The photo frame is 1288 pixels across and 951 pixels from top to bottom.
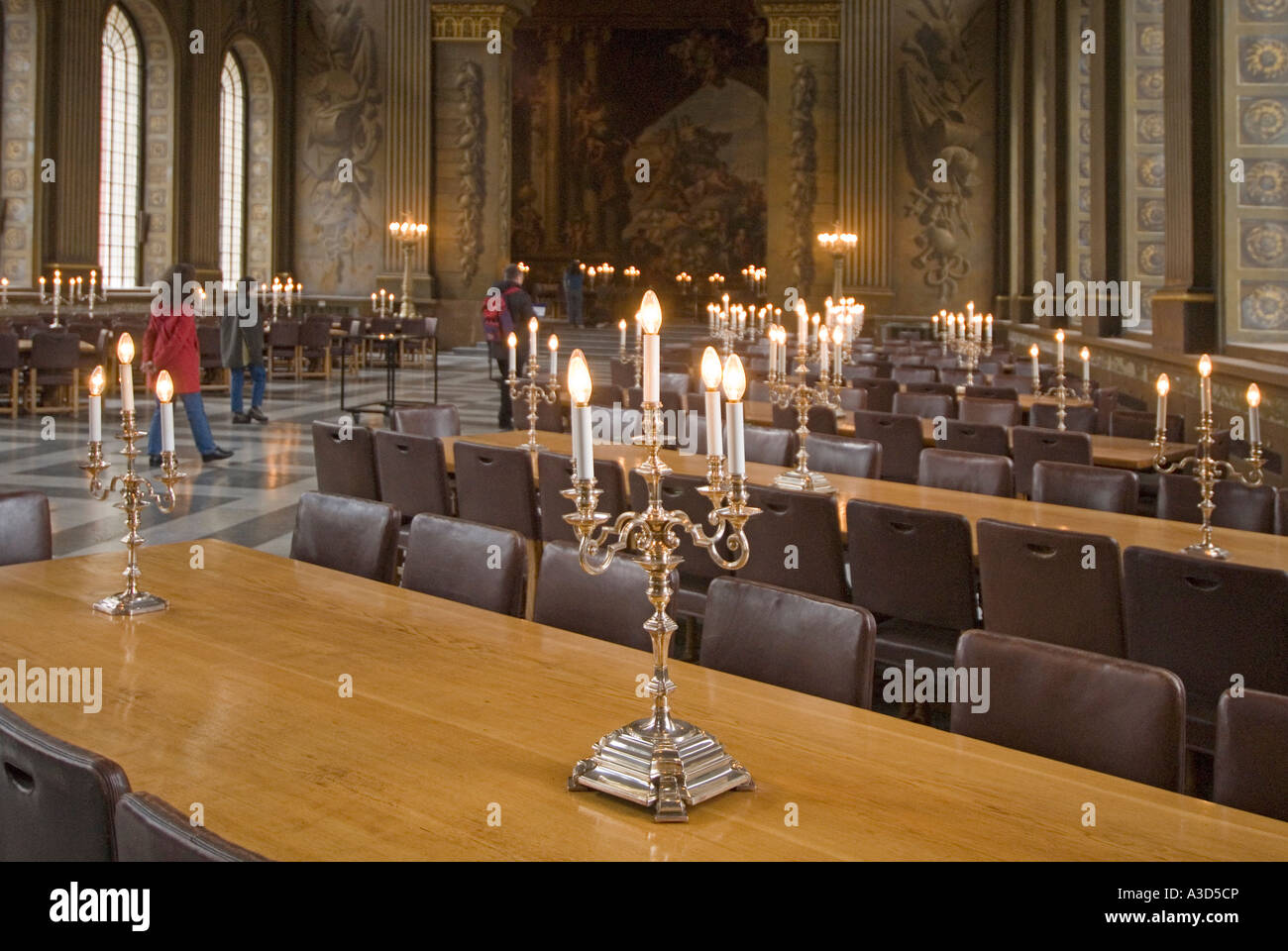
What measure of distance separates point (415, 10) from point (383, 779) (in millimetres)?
23664

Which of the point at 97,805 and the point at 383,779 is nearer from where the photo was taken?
the point at 97,805

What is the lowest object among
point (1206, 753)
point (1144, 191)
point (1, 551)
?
point (1206, 753)

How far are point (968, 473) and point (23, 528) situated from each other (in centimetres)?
369

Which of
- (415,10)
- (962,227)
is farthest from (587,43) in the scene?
(962,227)

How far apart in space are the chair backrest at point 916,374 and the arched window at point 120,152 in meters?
13.9

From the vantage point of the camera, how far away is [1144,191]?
14023 mm

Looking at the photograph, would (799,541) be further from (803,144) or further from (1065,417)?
(803,144)

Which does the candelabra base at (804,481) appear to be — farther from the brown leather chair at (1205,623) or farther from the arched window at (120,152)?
the arched window at (120,152)

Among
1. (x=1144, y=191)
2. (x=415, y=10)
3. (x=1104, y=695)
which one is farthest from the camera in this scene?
(x=415, y=10)

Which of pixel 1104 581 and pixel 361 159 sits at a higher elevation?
pixel 361 159

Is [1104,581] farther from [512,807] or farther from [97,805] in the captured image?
[97,805]

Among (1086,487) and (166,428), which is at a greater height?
(166,428)

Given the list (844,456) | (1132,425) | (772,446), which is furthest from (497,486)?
(1132,425)

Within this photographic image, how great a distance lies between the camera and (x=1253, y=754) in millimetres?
2219
